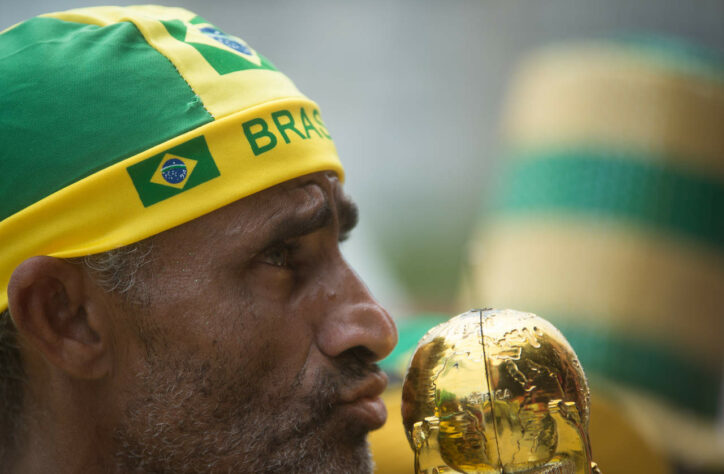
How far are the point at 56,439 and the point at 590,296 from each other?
2399mm

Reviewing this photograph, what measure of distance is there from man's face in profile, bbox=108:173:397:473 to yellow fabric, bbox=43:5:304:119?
190 millimetres

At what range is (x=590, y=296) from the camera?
3.36 metres

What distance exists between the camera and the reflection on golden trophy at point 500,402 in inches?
45.3

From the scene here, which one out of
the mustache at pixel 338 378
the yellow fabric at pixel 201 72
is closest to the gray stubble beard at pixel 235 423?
the mustache at pixel 338 378

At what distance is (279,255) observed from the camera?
5.02ft

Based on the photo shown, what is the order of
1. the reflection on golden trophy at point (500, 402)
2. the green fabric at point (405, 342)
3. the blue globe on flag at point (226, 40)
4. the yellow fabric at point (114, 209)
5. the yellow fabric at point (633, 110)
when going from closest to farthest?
1. the reflection on golden trophy at point (500, 402)
2. the yellow fabric at point (114, 209)
3. the blue globe on flag at point (226, 40)
4. the green fabric at point (405, 342)
5. the yellow fabric at point (633, 110)

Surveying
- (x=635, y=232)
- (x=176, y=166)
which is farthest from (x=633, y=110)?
(x=176, y=166)

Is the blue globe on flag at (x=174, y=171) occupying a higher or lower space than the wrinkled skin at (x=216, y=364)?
higher

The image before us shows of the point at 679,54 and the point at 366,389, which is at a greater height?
the point at 679,54

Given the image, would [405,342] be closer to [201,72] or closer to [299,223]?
[299,223]

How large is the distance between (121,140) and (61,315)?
34 centimetres

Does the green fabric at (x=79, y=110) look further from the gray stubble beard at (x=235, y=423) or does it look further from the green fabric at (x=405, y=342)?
the green fabric at (x=405, y=342)

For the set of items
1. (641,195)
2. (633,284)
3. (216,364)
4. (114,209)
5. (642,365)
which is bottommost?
(642,365)

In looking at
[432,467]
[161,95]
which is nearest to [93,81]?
[161,95]
